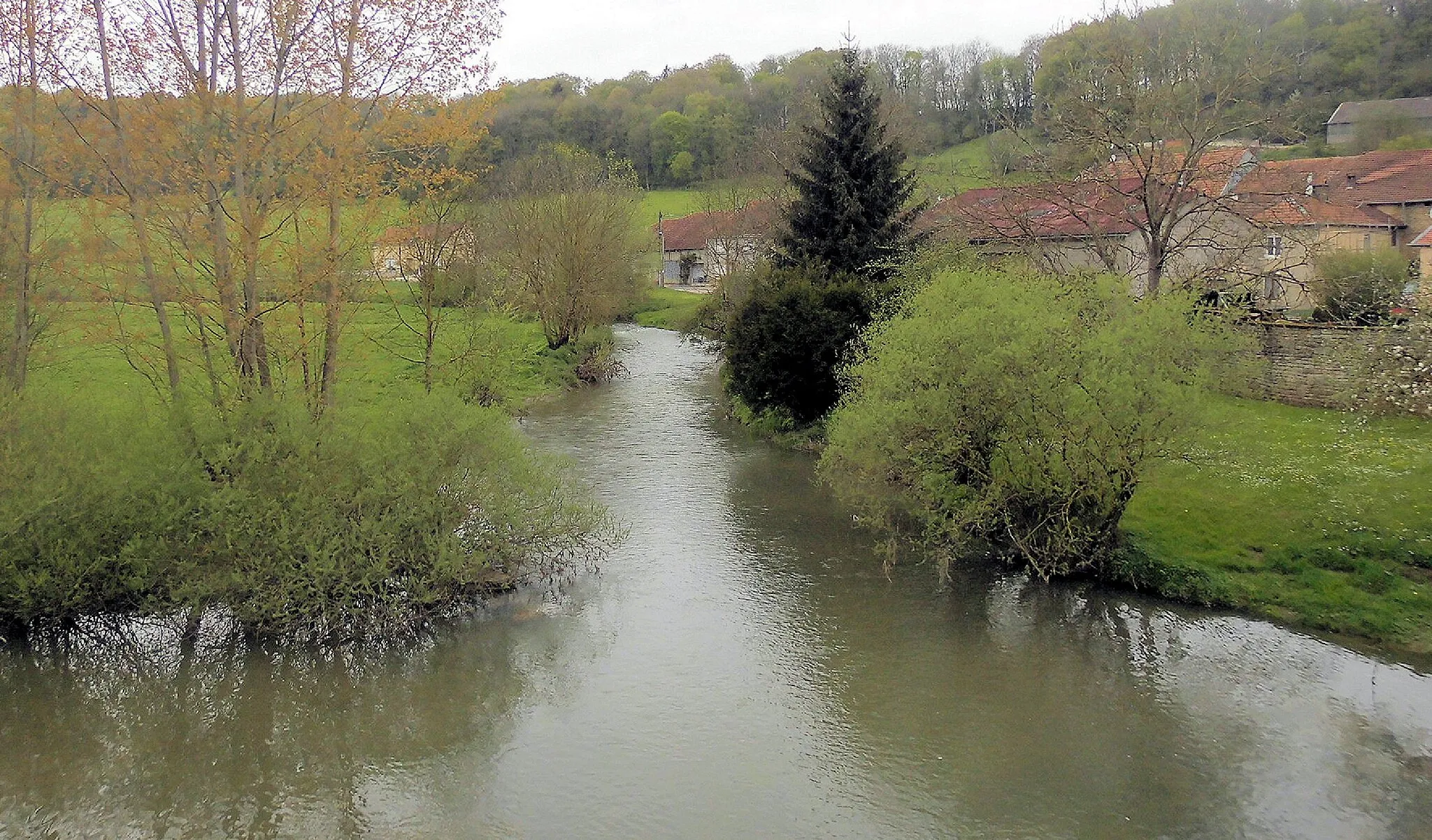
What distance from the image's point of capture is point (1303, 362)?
2064cm

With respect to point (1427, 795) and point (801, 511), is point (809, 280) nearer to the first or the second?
point (801, 511)

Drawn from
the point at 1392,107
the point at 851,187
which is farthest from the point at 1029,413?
the point at 1392,107

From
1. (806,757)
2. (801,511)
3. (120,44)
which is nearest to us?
(806,757)

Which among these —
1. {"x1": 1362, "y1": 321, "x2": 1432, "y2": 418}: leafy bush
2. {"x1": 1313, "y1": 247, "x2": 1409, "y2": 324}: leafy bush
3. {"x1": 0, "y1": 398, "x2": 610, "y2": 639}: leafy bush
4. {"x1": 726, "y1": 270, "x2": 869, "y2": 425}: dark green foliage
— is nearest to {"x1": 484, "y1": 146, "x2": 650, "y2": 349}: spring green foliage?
{"x1": 726, "y1": 270, "x2": 869, "y2": 425}: dark green foliage

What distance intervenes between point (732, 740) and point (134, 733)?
19.4ft

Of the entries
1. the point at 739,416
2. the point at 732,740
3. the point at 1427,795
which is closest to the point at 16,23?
the point at 732,740

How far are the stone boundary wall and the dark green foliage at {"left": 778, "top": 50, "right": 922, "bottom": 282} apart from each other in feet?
27.6

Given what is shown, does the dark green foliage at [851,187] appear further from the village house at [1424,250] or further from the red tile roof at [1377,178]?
the red tile roof at [1377,178]

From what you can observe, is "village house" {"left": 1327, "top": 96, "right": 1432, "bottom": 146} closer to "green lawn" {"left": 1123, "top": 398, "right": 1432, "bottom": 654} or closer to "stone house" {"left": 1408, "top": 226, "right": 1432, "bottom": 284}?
"stone house" {"left": 1408, "top": 226, "right": 1432, "bottom": 284}

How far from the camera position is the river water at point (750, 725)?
27.0 ft

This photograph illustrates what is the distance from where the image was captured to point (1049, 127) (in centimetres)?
2131

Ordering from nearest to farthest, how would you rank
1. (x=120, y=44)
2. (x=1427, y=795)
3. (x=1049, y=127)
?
(x=1427, y=795) → (x=120, y=44) → (x=1049, y=127)

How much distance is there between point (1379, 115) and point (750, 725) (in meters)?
60.1

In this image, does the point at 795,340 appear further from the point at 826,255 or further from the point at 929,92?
the point at 929,92
